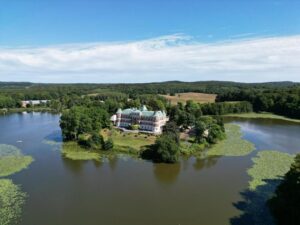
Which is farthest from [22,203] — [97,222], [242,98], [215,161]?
[242,98]

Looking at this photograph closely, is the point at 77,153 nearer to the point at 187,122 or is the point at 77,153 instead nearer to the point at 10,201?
the point at 10,201

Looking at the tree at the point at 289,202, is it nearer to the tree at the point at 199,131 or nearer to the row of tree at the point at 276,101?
the tree at the point at 199,131

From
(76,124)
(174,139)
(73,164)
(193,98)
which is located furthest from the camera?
(193,98)

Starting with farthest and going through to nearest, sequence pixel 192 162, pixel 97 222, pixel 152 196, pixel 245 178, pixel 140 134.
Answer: pixel 140 134 → pixel 192 162 → pixel 245 178 → pixel 152 196 → pixel 97 222

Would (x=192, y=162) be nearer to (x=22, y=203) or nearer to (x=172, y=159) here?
(x=172, y=159)

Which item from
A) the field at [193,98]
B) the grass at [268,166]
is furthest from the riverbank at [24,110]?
the grass at [268,166]

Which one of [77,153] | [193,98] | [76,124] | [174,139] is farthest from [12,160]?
[193,98]

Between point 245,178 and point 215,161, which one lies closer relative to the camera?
point 245,178
